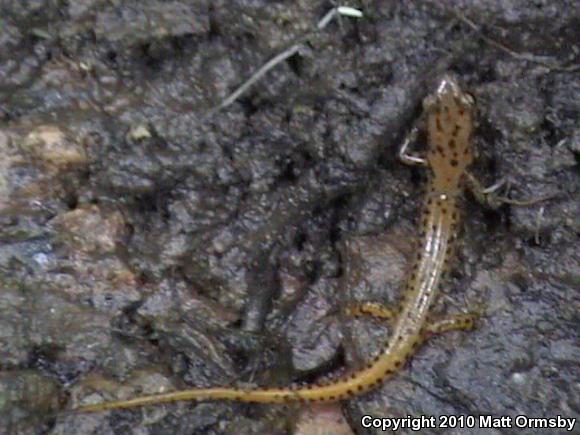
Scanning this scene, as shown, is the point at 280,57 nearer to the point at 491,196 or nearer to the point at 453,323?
the point at 491,196

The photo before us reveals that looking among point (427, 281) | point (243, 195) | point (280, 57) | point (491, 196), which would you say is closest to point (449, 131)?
point (491, 196)

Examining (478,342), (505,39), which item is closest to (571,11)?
(505,39)

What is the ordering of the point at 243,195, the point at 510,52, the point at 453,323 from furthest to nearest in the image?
the point at 243,195, the point at 453,323, the point at 510,52

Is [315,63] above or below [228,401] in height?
above

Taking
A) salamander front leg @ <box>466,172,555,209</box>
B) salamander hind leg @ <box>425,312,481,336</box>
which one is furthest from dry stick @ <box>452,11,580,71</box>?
salamander hind leg @ <box>425,312,481,336</box>

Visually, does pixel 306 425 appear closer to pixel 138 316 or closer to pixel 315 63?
pixel 138 316

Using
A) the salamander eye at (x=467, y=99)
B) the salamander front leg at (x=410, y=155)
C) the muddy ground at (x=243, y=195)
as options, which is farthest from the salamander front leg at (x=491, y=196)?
the salamander eye at (x=467, y=99)

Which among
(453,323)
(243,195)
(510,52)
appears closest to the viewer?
(510,52)
